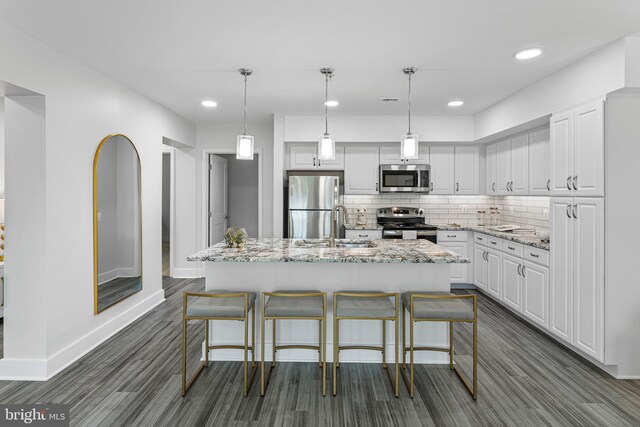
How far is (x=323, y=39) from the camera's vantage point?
8.93 feet

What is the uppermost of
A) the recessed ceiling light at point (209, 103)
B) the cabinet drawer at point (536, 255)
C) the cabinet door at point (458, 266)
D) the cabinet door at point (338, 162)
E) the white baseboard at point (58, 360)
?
the recessed ceiling light at point (209, 103)

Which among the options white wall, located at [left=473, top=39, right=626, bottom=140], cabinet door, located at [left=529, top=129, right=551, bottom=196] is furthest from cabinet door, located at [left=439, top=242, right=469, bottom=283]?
white wall, located at [left=473, top=39, right=626, bottom=140]

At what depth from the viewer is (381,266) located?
3018mm

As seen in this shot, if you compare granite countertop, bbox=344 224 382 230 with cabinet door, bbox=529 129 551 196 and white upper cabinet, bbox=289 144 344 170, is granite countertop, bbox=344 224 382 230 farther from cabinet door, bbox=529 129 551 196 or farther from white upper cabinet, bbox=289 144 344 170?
cabinet door, bbox=529 129 551 196

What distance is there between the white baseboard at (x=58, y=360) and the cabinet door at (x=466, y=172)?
4746 millimetres

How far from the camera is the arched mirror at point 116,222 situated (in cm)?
346

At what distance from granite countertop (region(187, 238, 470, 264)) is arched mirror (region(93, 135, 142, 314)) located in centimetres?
117

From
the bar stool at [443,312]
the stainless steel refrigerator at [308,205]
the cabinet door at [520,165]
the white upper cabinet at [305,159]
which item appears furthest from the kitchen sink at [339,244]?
the cabinet door at [520,165]

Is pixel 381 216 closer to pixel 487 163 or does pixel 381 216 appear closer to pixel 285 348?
pixel 487 163

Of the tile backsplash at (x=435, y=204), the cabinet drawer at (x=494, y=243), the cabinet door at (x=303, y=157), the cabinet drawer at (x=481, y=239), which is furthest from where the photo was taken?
the tile backsplash at (x=435, y=204)

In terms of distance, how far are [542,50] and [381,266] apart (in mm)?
2134

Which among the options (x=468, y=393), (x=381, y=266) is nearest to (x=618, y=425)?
(x=468, y=393)

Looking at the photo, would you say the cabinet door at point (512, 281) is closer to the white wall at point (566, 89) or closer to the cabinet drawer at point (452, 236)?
the cabinet drawer at point (452, 236)

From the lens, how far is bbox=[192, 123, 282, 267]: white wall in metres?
6.00
